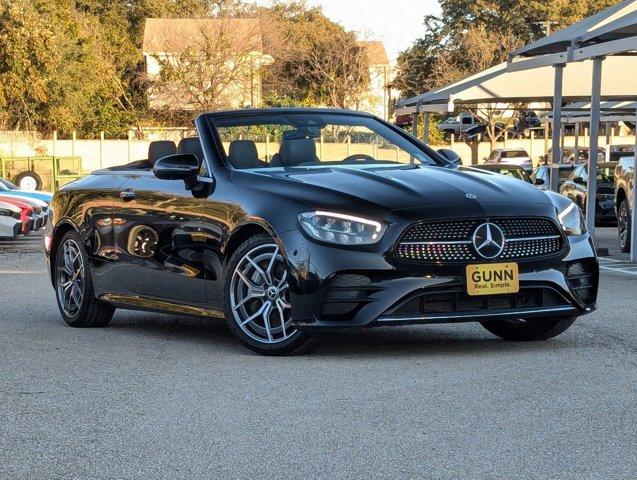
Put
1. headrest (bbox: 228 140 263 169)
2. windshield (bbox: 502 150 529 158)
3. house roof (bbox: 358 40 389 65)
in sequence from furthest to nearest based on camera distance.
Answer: house roof (bbox: 358 40 389 65), windshield (bbox: 502 150 529 158), headrest (bbox: 228 140 263 169)

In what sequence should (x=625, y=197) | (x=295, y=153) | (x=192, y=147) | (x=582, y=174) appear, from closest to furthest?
(x=295, y=153) < (x=192, y=147) < (x=625, y=197) < (x=582, y=174)

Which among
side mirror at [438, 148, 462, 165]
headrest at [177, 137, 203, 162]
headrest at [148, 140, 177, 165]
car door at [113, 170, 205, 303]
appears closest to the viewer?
car door at [113, 170, 205, 303]

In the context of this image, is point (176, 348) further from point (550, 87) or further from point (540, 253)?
point (550, 87)

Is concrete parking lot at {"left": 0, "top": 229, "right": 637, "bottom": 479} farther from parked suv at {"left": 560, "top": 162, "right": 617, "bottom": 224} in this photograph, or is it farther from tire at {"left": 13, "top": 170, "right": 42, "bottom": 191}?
tire at {"left": 13, "top": 170, "right": 42, "bottom": 191}

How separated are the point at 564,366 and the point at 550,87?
19100 millimetres

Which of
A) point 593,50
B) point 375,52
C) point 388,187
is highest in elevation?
point 375,52

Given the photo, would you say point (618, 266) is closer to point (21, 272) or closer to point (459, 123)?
point (21, 272)

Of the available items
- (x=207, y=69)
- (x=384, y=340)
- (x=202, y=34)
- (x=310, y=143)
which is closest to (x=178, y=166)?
(x=310, y=143)

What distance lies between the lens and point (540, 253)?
796 centimetres

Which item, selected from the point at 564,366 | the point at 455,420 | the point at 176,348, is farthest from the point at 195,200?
the point at 455,420

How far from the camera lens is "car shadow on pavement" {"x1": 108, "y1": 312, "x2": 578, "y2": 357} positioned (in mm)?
8219

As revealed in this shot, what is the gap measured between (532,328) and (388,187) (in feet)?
4.75

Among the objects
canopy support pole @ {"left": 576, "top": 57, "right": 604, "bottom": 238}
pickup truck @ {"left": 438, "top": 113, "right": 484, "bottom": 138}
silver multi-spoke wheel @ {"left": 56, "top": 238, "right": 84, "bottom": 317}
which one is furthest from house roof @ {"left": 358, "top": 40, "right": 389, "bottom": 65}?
silver multi-spoke wheel @ {"left": 56, "top": 238, "right": 84, "bottom": 317}

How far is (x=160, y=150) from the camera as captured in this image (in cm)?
975
